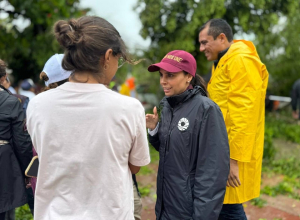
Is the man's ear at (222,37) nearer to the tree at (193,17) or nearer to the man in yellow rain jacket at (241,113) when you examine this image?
the man in yellow rain jacket at (241,113)

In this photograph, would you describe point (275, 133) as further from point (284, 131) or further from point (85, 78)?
point (85, 78)

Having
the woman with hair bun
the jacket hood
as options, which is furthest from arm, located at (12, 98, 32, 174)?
the jacket hood

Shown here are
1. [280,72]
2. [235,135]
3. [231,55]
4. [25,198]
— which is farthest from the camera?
[280,72]

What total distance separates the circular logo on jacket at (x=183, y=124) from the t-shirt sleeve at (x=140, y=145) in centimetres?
59

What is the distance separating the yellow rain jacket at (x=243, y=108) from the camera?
2.48 metres

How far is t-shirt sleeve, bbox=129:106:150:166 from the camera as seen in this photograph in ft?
4.68

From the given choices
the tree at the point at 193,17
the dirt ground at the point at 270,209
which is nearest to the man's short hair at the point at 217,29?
the dirt ground at the point at 270,209

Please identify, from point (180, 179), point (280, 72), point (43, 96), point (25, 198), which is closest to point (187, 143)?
point (180, 179)

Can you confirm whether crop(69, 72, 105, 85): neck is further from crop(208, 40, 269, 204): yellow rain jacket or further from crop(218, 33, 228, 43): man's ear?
crop(218, 33, 228, 43): man's ear

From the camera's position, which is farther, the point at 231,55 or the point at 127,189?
the point at 231,55

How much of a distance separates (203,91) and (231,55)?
57cm

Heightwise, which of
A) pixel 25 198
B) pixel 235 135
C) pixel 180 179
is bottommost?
pixel 25 198

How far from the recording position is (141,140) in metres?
1.46

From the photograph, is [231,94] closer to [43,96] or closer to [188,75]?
[188,75]
